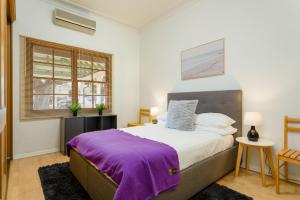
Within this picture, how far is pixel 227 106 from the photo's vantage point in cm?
259

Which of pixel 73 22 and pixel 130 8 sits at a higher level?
pixel 130 8

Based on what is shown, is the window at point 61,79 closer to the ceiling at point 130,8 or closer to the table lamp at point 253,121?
the ceiling at point 130,8

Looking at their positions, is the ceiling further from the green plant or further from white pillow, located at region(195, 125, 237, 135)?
white pillow, located at region(195, 125, 237, 135)

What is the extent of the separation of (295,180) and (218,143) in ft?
3.34

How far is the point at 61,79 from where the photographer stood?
3367 mm

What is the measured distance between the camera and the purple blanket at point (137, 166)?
122cm

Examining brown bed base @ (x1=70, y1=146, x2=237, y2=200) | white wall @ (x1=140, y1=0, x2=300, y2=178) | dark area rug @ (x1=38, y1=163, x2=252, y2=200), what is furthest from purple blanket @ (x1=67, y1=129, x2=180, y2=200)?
white wall @ (x1=140, y1=0, x2=300, y2=178)

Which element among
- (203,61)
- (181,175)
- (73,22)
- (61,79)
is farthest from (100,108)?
(181,175)

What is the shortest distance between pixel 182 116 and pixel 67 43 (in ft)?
8.88

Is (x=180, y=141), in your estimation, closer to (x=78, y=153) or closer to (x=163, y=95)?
(x=78, y=153)

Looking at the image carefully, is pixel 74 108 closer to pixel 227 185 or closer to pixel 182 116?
pixel 182 116

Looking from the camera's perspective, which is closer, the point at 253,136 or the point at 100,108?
the point at 253,136

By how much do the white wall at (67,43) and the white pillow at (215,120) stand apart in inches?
87.5

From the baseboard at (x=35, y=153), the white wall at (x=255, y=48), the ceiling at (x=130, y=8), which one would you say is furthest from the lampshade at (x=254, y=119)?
the baseboard at (x=35, y=153)
